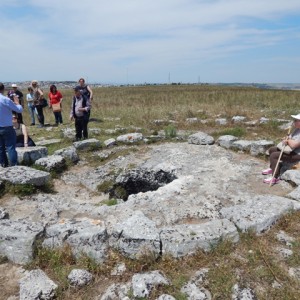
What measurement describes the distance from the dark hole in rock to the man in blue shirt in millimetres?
2489

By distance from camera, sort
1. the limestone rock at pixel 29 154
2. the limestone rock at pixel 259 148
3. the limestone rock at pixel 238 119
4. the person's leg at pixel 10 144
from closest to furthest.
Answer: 1. the person's leg at pixel 10 144
2. the limestone rock at pixel 29 154
3. the limestone rock at pixel 259 148
4. the limestone rock at pixel 238 119

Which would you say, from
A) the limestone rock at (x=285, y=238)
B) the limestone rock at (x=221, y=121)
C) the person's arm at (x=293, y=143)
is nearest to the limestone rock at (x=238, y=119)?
the limestone rock at (x=221, y=121)

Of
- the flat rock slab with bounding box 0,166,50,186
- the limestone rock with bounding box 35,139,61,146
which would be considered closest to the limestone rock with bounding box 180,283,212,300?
the flat rock slab with bounding box 0,166,50,186

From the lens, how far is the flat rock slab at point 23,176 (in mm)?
6793

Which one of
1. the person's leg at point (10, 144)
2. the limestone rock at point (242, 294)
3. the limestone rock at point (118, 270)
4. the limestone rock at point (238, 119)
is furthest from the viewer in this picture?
the limestone rock at point (238, 119)

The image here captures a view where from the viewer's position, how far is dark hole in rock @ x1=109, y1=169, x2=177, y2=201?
27.1 ft

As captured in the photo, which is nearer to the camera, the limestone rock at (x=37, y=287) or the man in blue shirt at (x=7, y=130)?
the limestone rock at (x=37, y=287)

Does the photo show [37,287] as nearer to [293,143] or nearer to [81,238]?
[81,238]

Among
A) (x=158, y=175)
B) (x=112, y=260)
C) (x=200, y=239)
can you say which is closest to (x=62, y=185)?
(x=158, y=175)

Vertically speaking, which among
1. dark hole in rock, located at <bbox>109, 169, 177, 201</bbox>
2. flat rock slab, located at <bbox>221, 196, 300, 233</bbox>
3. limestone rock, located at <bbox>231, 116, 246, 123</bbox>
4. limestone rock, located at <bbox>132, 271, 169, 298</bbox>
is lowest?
dark hole in rock, located at <bbox>109, 169, 177, 201</bbox>

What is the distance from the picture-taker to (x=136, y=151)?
9820mm

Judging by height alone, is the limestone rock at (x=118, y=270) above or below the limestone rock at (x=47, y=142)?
below

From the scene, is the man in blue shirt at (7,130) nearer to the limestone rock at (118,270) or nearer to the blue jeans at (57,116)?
the limestone rock at (118,270)

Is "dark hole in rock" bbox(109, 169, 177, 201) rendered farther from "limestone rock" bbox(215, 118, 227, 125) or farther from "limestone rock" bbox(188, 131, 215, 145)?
"limestone rock" bbox(215, 118, 227, 125)
